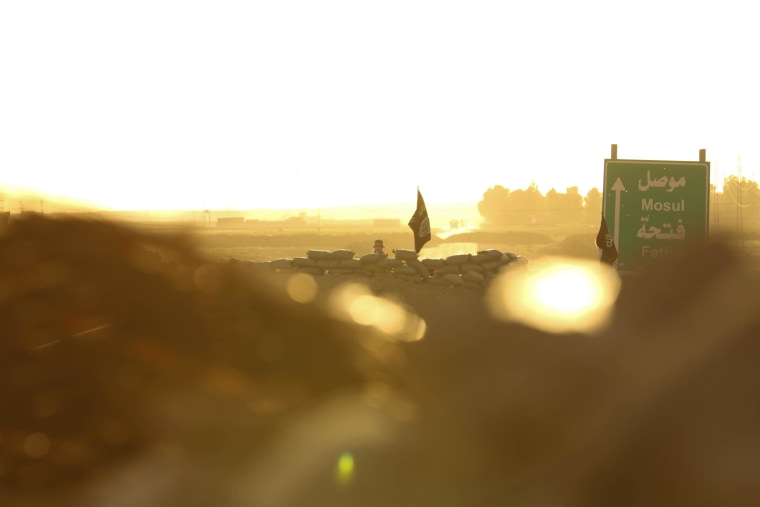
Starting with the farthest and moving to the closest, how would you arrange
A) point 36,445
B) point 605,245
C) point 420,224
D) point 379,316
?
point 420,224 → point 605,245 → point 379,316 → point 36,445

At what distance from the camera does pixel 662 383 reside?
1.31 meters

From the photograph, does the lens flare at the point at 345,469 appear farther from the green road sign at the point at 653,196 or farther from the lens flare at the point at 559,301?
the green road sign at the point at 653,196

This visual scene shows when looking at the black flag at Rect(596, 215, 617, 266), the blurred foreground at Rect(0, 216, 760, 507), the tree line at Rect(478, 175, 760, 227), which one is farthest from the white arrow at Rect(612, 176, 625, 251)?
the tree line at Rect(478, 175, 760, 227)

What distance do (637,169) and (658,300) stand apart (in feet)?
50.6

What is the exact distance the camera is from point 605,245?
47.0ft

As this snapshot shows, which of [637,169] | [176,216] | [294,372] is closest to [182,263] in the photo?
[176,216]

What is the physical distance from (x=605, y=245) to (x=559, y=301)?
1313 cm

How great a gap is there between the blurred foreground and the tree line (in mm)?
119339

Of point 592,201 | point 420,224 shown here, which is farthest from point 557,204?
point 420,224

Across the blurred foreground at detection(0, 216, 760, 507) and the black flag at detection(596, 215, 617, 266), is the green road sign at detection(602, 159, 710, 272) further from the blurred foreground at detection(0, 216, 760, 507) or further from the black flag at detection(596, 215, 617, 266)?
the blurred foreground at detection(0, 216, 760, 507)

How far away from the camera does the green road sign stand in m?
16.0

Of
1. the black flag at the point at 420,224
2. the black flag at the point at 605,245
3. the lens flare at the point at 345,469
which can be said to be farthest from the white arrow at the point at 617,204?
the lens flare at the point at 345,469

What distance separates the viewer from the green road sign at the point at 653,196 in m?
16.0

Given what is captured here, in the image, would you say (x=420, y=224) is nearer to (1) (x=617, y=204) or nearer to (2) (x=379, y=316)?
(1) (x=617, y=204)
